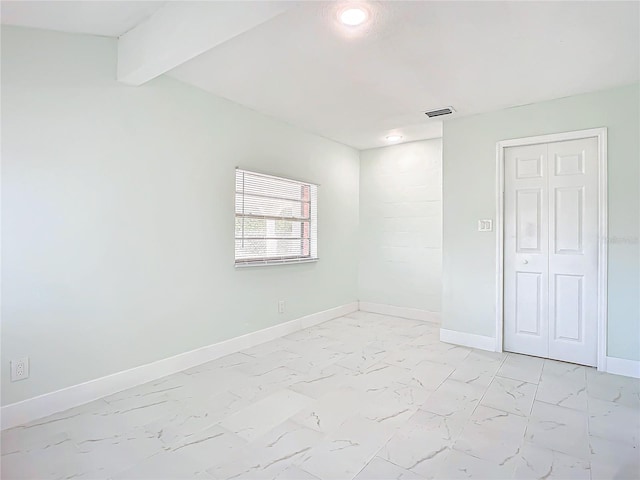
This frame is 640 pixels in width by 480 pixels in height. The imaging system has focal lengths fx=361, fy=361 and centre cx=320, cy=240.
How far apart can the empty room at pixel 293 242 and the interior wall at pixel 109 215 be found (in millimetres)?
15

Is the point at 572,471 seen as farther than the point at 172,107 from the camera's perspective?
No

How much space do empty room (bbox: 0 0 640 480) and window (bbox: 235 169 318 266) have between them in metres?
0.03

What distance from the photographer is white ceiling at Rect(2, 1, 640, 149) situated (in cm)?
206

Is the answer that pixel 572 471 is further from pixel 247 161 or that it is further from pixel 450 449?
pixel 247 161

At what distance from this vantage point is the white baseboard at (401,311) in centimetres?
479

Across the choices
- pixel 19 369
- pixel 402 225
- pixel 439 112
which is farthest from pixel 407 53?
pixel 19 369

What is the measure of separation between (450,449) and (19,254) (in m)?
2.76

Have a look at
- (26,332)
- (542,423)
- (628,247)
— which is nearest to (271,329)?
(26,332)

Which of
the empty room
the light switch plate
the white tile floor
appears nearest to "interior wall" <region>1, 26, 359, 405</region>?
the empty room

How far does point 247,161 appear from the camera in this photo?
369cm

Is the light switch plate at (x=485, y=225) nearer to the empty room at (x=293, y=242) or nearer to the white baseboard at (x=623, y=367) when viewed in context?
the empty room at (x=293, y=242)

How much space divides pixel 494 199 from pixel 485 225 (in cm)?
27

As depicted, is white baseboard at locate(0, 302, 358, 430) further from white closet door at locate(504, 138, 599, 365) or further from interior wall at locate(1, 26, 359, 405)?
white closet door at locate(504, 138, 599, 365)

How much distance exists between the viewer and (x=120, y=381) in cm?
266
